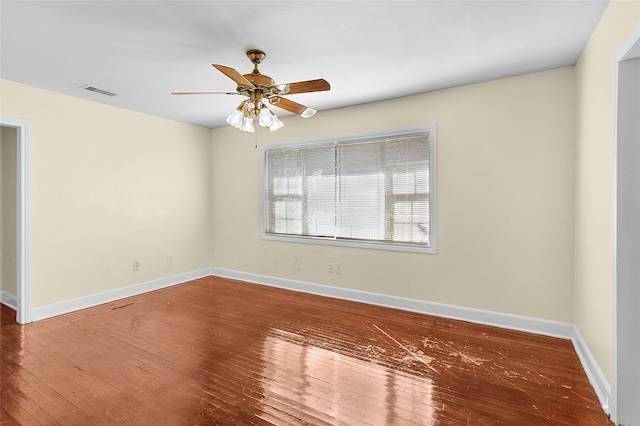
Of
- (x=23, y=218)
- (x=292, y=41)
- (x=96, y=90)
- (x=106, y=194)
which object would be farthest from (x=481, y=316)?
(x=23, y=218)

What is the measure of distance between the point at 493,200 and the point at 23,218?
4.88 meters

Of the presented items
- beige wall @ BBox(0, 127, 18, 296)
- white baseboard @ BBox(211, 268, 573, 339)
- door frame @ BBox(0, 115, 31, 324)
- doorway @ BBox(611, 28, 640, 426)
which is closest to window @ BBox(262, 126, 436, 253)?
white baseboard @ BBox(211, 268, 573, 339)

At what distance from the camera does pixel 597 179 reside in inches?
89.6

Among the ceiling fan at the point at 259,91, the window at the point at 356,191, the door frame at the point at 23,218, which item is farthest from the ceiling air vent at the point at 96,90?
the window at the point at 356,191

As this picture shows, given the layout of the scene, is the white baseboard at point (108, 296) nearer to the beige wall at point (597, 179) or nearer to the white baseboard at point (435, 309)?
the white baseboard at point (435, 309)

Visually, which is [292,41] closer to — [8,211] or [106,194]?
[106,194]

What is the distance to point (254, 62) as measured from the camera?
106 inches

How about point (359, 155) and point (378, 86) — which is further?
point (359, 155)

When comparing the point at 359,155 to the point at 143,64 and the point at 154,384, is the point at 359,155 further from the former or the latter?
the point at 154,384

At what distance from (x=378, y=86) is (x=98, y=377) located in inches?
140

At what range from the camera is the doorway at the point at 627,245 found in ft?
6.02

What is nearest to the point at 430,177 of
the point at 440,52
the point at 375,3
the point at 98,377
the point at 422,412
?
the point at 440,52

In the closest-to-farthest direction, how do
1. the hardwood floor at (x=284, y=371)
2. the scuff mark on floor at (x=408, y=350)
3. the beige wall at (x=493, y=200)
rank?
the hardwood floor at (x=284, y=371)
the scuff mark on floor at (x=408, y=350)
the beige wall at (x=493, y=200)

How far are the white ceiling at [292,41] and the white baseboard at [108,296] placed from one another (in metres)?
2.41
